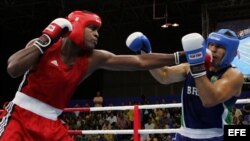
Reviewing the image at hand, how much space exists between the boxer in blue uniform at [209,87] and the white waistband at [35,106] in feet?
2.63

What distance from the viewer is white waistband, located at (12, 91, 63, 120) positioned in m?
2.16

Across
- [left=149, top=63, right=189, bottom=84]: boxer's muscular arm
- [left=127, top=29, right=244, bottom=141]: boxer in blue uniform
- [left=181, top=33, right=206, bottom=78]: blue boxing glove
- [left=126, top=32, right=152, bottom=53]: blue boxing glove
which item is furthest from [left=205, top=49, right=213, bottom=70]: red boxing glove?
[left=126, top=32, right=152, bottom=53]: blue boxing glove

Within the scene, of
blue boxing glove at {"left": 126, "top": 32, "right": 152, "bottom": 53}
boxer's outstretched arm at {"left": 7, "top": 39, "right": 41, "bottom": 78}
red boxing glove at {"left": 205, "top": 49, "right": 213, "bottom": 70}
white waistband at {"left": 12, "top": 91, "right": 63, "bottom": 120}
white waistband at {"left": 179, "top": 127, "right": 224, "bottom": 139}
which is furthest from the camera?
blue boxing glove at {"left": 126, "top": 32, "right": 152, "bottom": 53}

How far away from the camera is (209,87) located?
2.20 meters

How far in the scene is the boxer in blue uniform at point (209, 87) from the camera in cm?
219

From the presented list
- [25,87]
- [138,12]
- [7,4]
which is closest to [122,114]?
[138,12]

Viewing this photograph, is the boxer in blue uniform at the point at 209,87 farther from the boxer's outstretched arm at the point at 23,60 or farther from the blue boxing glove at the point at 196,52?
the boxer's outstretched arm at the point at 23,60

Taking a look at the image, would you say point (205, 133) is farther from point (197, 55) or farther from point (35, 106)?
point (35, 106)

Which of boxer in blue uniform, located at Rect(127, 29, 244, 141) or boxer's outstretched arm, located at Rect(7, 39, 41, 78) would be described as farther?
boxer in blue uniform, located at Rect(127, 29, 244, 141)

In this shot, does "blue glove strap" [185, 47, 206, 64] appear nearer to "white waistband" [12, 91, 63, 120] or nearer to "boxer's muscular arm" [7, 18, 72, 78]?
"boxer's muscular arm" [7, 18, 72, 78]

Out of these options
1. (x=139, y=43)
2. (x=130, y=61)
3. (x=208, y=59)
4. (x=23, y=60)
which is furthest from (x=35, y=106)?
(x=208, y=59)

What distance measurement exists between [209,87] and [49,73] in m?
0.86

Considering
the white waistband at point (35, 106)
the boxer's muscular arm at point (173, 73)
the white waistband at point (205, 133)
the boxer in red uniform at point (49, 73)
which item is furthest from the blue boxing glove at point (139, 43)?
the white waistband at point (35, 106)

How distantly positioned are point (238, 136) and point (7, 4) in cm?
1078
